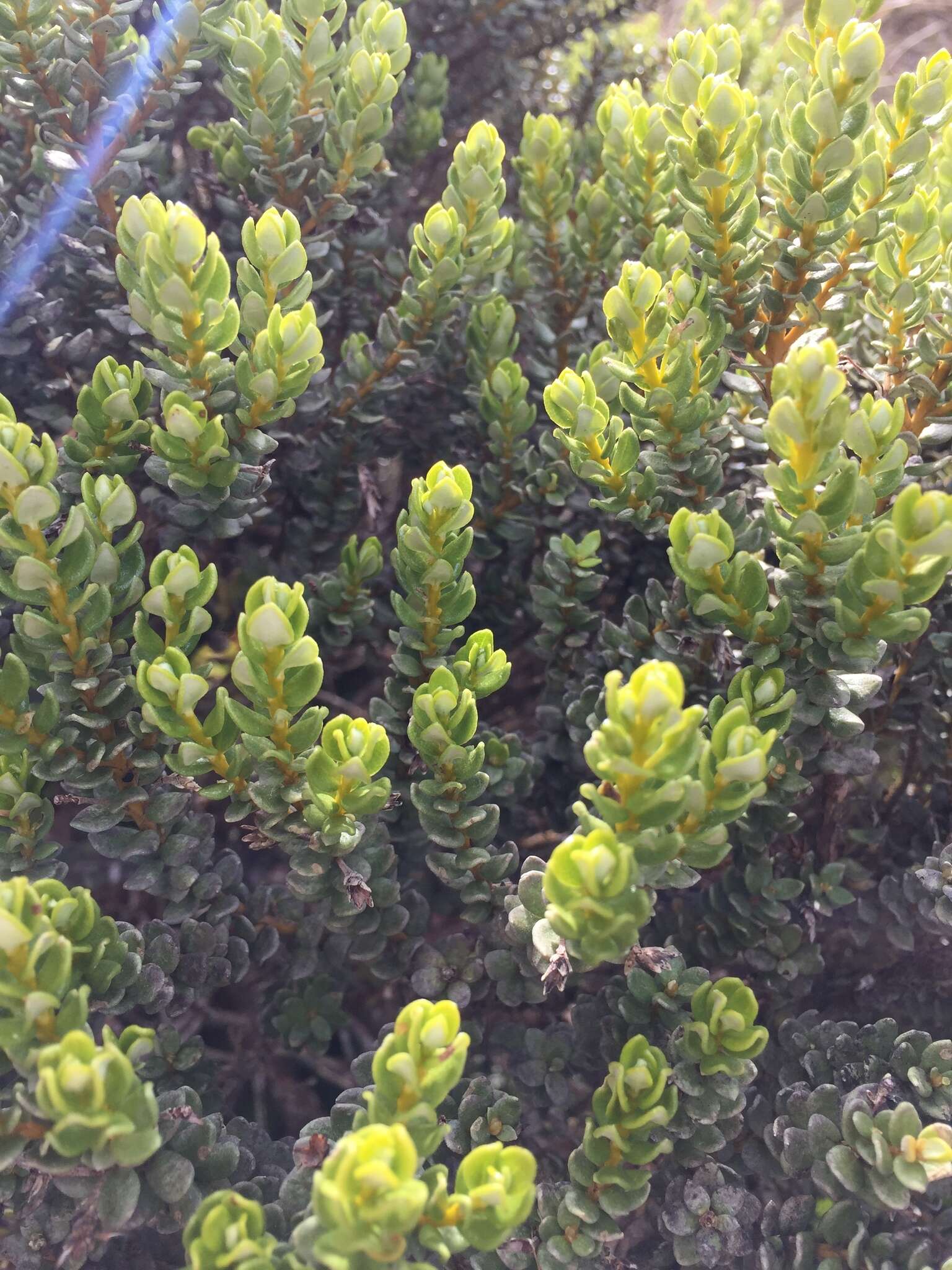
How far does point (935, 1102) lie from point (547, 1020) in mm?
620

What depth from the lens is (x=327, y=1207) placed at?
0.86 meters

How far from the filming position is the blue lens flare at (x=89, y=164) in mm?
1575

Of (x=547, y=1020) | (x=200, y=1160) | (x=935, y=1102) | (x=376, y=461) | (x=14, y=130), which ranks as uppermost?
(x=14, y=130)

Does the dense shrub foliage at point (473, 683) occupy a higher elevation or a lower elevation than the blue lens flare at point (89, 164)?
lower

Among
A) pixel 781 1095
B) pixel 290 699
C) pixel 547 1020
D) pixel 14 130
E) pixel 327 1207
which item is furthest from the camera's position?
pixel 14 130

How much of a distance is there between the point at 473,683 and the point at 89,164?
108 centimetres

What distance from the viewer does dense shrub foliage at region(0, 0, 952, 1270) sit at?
41.7 inches

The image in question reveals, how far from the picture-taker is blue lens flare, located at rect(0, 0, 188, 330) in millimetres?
1575

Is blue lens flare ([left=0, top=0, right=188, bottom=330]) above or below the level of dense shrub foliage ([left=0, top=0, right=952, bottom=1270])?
above

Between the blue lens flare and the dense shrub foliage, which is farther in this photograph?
the blue lens flare

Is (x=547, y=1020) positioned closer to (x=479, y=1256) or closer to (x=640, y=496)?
(x=479, y=1256)

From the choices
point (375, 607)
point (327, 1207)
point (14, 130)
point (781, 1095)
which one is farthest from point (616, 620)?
point (14, 130)

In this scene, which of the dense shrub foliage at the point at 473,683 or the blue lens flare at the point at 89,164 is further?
the blue lens flare at the point at 89,164

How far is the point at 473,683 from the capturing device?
1.34 meters
